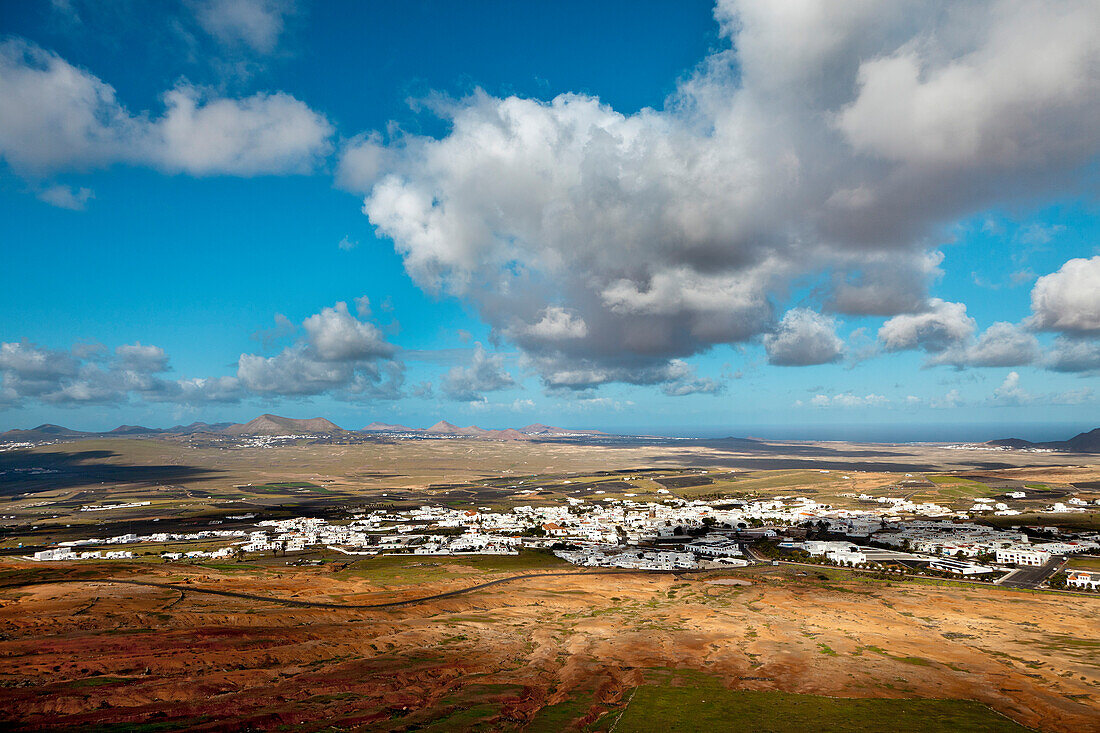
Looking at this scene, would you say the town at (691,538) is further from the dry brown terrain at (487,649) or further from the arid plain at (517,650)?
the dry brown terrain at (487,649)

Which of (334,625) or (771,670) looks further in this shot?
(334,625)

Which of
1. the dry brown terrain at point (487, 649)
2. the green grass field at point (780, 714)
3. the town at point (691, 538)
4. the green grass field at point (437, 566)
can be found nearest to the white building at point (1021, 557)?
the town at point (691, 538)

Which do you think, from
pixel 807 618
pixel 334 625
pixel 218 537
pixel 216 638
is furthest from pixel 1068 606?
pixel 218 537

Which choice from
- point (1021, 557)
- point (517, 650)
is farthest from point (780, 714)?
point (1021, 557)

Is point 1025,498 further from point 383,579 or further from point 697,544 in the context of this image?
point 383,579

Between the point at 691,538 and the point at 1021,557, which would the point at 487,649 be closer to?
the point at 691,538
